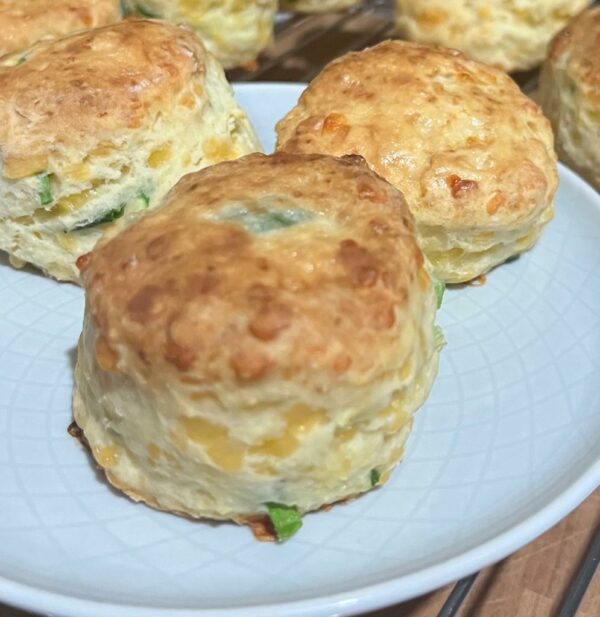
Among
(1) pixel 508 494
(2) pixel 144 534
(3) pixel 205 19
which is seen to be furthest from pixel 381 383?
(3) pixel 205 19

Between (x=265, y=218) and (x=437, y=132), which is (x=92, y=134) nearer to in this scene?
(x=265, y=218)

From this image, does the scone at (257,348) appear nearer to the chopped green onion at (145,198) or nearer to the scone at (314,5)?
the chopped green onion at (145,198)

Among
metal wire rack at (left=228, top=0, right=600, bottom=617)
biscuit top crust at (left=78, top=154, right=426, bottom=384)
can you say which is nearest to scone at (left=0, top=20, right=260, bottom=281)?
biscuit top crust at (left=78, top=154, right=426, bottom=384)

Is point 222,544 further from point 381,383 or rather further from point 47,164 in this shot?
point 47,164

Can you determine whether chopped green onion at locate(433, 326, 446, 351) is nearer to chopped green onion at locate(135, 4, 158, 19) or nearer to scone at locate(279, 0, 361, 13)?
chopped green onion at locate(135, 4, 158, 19)

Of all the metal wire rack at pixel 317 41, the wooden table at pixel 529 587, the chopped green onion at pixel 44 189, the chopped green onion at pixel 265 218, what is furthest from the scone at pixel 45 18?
the wooden table at pixel 529 587

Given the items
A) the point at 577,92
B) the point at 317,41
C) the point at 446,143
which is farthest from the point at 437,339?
the point at 317,41
